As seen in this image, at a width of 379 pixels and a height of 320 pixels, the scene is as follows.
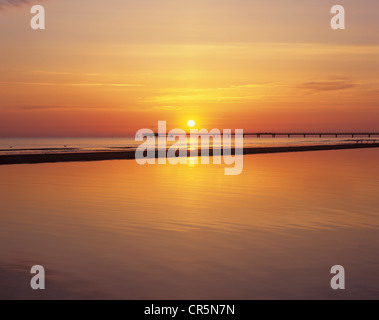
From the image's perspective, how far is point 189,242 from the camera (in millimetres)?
11938

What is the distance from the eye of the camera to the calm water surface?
28.0ft

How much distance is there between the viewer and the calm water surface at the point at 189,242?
852 centimetres
